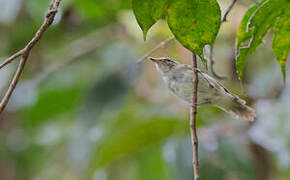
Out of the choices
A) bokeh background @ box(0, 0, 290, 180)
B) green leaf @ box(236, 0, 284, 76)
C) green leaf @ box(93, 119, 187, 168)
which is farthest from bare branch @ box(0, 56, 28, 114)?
green leaf @ box(93, 119, 187, 168)

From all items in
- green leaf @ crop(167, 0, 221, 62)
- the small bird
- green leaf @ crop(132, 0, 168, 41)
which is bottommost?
the small bird

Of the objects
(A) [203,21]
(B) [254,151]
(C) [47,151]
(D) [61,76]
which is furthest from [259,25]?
(C) [47,151]

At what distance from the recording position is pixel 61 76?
171cm

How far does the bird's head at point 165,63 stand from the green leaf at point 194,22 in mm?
84

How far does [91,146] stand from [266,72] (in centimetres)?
61

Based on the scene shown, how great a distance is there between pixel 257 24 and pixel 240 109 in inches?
5.6

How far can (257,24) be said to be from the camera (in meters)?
0.75

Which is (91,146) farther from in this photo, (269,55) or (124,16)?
(269,55)

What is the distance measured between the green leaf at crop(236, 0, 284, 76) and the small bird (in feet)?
0.19

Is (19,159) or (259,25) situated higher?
(259,25)

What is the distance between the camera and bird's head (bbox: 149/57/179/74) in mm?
752

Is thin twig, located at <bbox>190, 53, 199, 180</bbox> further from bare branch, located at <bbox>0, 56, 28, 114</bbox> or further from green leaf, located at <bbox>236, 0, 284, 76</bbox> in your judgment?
bare branch, located at <bbox>0, 56, 28, 114</bbox>

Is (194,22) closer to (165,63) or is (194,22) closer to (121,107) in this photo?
(165,63)

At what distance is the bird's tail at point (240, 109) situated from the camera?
81 centimetres
